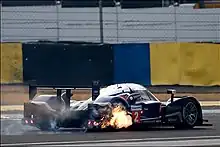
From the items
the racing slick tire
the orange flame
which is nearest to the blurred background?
the racing slick tire

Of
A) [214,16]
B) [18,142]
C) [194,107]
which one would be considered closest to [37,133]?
[18,142]

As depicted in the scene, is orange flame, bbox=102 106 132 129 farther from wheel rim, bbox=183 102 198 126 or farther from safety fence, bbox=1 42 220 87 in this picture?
safety fence, bbox=1 42 220 87

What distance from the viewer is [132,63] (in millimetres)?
23375

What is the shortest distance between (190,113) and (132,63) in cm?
921

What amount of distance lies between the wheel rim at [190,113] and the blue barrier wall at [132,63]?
8.38 metres

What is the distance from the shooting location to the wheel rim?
559 inches

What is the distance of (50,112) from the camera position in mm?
10156

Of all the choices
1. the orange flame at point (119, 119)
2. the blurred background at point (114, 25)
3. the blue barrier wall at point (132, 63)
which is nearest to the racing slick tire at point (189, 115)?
the orange flame at point (119, 119)

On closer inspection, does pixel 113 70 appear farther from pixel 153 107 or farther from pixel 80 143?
pixel 80 143

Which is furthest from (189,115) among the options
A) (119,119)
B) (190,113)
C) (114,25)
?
(114,25)

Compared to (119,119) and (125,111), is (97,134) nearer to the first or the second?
(119,119)

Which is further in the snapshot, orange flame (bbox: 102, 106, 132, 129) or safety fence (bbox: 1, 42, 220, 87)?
safety fence (bbox: 1, 42, 220, 87)

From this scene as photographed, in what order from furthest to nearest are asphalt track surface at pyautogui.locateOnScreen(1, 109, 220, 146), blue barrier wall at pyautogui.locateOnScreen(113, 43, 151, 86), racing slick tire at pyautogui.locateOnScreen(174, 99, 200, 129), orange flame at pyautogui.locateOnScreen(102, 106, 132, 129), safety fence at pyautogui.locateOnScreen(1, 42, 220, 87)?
blue barrier wall at pyautogui.locateOnScreen(113, 43, 151, 86)
safety fence at pyautogui.locateOnScreen(1, 42, 220, 87)
racing slick tire at pyautogui.locateOnScreen(174, 99, 200, 129)
orange flame at pyautogui.locateOnScreen(102, 106, 132, 129)
asphalt track surface at pyautogui.locateOnScreen(1, 109, 220, 146)

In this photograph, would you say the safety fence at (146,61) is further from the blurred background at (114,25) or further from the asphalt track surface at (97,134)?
the asphalt track surface at (97,134)
